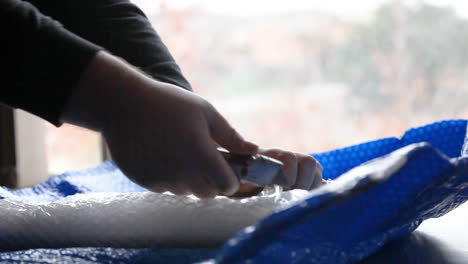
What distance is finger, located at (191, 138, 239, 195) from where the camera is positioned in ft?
1.52

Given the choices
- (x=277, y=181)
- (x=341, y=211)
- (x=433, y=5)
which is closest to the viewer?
(x=341, y=211)

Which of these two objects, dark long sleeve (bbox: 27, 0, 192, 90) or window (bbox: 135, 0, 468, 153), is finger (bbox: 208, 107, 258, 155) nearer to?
dark long sleeve (bbox: 27, 0, 192, 90)

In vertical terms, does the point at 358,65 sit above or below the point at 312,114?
above

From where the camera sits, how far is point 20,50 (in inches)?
16.9

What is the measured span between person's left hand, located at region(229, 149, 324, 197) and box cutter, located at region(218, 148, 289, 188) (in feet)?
0.13

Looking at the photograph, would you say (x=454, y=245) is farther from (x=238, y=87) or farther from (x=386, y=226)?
(x=238, y=87)

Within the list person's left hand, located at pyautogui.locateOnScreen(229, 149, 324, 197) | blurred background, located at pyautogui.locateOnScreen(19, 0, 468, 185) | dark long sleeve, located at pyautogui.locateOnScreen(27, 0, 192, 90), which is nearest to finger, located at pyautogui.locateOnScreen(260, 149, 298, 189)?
person's left hand, located at pyautogui.locateOnScreen(229, 149, 324, 197)

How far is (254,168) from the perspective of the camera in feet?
1.72

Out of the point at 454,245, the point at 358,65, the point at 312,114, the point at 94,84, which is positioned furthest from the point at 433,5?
the point at 94,84

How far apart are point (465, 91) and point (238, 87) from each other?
134cm

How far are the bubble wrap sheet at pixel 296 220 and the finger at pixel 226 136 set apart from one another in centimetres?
6

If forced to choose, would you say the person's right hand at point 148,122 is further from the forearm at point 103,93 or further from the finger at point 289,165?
the finger at point 289,165

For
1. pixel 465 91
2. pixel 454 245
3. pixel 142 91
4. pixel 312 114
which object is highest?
pixel 142 91

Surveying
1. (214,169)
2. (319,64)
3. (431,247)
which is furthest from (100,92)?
(319,64)
